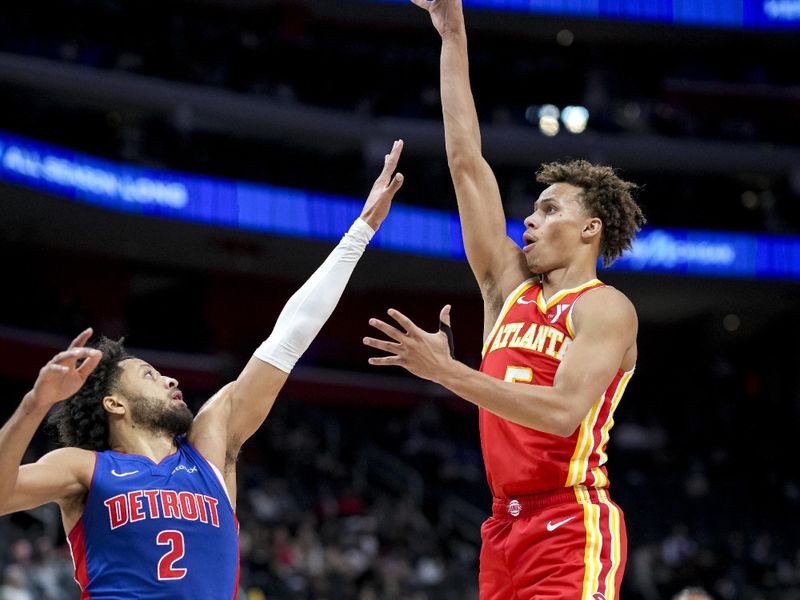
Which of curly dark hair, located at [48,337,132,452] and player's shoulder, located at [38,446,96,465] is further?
curly dark hair, located at [48,337,132,452]

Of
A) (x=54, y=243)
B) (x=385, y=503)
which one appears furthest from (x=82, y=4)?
(x=385, y=503)

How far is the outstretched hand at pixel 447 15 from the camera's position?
579 cm

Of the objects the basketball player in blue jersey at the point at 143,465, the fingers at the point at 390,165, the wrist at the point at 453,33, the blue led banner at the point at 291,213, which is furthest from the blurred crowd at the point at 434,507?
the wrist at the point at 453,33

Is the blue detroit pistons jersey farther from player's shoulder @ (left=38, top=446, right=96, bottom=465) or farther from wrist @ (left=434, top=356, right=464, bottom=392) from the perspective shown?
wrist @ (left=434, top=356, right=464, bottom=392)

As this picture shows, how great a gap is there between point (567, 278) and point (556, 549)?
1.21 meters


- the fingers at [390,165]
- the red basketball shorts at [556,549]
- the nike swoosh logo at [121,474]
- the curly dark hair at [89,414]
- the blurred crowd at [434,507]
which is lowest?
the blurred crowd at [434,507]

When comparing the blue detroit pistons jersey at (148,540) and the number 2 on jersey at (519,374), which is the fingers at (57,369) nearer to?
the blue detroit pistons jersey at (148,540)

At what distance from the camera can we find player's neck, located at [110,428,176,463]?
15.9ft

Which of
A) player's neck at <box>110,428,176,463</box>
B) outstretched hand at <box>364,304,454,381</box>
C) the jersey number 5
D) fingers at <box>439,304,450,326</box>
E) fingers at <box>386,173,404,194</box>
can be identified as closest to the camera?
outstretched hand at <box>364,304,454,381</box>

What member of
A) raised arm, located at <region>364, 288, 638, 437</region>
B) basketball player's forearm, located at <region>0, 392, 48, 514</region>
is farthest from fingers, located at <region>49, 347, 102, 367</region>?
raised arm, located at <region>364, 288, 638, 437</region>

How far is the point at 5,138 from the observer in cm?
2002

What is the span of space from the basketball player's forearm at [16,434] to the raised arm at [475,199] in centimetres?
216

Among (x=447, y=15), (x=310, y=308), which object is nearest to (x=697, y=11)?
(x=447, y=15)

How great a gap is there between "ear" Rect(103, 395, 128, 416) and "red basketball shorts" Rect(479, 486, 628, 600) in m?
1.65
